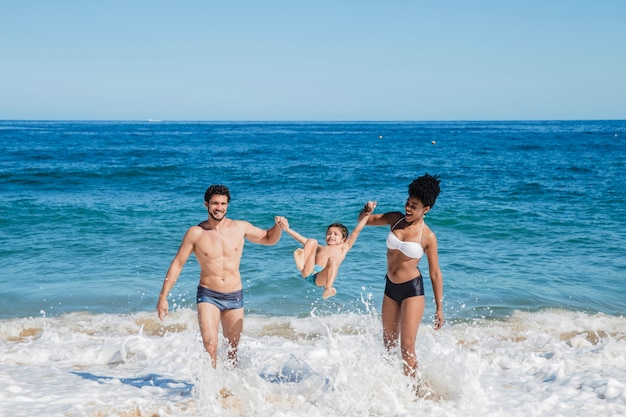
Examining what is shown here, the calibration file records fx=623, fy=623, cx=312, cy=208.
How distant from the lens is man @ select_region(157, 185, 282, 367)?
5.78 meters

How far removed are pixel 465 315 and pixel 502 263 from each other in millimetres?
3504

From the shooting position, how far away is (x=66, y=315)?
9.70 meters

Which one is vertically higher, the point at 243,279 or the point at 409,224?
the point at 409,224

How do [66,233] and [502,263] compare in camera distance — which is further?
[66,233]

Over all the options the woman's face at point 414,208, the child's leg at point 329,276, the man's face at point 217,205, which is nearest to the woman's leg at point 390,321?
the child's leg at point 329,276

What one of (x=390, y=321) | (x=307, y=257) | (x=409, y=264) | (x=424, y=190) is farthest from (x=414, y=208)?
(x=307, y=257)

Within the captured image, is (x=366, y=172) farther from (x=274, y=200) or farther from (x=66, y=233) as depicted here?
(x=66, y=233)

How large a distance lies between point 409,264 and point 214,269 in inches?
71.4

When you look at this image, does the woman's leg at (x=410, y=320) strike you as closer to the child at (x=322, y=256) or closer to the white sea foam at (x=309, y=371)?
the white sea foam at (x=309, y=371)

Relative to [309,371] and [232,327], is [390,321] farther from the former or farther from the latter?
[232,327]

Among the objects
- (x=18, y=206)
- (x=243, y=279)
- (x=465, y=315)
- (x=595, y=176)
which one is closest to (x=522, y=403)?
(x=465, y=315)

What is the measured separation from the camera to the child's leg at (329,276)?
6410 mm

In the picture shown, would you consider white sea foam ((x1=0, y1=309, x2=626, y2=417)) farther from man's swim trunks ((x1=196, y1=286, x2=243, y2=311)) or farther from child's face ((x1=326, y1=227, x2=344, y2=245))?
child's face ((x1=326, y1=227, x2=344, y2=245))

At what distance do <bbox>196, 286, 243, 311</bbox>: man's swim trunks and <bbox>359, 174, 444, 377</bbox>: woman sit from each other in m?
1.44
